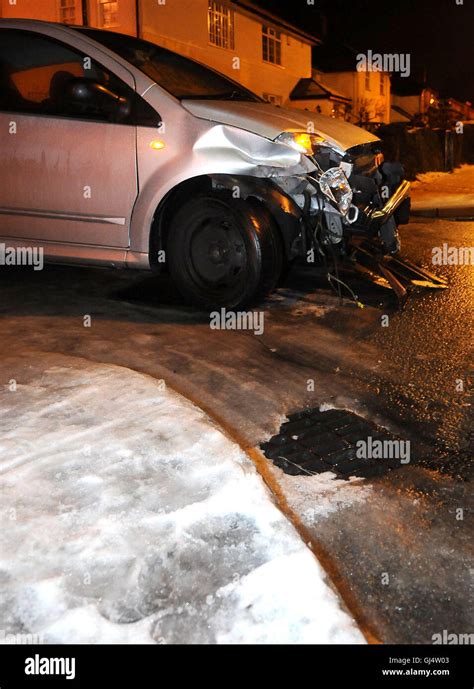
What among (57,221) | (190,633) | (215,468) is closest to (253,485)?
(215,468)

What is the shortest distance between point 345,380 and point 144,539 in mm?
2216

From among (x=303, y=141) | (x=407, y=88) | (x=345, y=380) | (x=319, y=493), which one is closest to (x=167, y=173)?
(x=303, y=141)

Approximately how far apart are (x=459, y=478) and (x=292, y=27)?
30772 mm

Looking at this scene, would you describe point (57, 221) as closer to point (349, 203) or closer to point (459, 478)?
point (349, 203)

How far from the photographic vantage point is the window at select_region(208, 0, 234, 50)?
2459 cm

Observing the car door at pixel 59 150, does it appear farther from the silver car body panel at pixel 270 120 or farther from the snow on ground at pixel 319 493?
the snow on ground at pixel 319 493

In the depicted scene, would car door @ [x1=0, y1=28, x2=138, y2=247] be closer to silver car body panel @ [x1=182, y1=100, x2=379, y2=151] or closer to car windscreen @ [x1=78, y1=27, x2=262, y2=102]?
car windscreen @ [x1=78, y1=27, x2=262, y2=102]

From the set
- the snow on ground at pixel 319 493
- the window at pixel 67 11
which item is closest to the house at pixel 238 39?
the window at pixel 67 11

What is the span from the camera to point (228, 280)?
5.93m

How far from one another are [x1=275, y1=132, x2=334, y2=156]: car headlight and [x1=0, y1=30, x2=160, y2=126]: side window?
3.37 ft

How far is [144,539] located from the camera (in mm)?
2797

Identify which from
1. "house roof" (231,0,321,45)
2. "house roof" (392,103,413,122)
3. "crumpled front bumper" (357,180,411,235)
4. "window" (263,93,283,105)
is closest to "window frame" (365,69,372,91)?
"house roof" (392,103,413,122)

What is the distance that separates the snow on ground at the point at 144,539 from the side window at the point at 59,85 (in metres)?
2.92

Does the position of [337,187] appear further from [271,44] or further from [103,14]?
[271,44]
